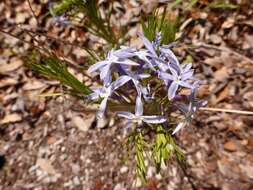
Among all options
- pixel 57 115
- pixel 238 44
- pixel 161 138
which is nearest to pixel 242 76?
pixel 238 44

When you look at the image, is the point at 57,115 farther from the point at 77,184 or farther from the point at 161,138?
the point at 161,138

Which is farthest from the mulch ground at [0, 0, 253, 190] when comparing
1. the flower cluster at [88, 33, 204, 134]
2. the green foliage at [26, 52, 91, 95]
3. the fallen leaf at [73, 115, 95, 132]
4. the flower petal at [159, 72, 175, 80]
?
the flower petal at [159, 72, 175, 80]

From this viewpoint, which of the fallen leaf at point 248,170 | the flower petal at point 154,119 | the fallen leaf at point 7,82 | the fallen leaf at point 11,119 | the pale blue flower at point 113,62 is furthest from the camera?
the fallen leaf at point 7,82

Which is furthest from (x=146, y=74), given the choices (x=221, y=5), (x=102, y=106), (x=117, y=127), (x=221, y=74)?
(x=221, y=5)

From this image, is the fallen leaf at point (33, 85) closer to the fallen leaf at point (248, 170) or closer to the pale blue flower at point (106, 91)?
the pale blue flower at point (106, 91)

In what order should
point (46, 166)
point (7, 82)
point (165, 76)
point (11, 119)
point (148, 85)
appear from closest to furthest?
point (165, 76), point (148, 85), point (46, 166), point (11, 119), point (7, 82)

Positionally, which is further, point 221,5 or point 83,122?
point 221,5

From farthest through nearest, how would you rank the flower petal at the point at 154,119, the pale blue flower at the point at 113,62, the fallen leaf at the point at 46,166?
the fallen leaf at the point at 46,166
the flower petal at the point at 154,119
the pale blue flower at the point at 113,62

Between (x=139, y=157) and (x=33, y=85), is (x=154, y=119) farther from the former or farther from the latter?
(x=33, y=85)

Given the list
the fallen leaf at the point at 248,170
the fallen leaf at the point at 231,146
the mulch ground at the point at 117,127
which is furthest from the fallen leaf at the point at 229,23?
the fallen leaf at the point at 248,170

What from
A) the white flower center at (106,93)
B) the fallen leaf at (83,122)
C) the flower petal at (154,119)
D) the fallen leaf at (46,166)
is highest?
the white flower center at (106,93)

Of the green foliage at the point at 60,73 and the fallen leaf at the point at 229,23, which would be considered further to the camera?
the fallen leaf at the point at 229,23
